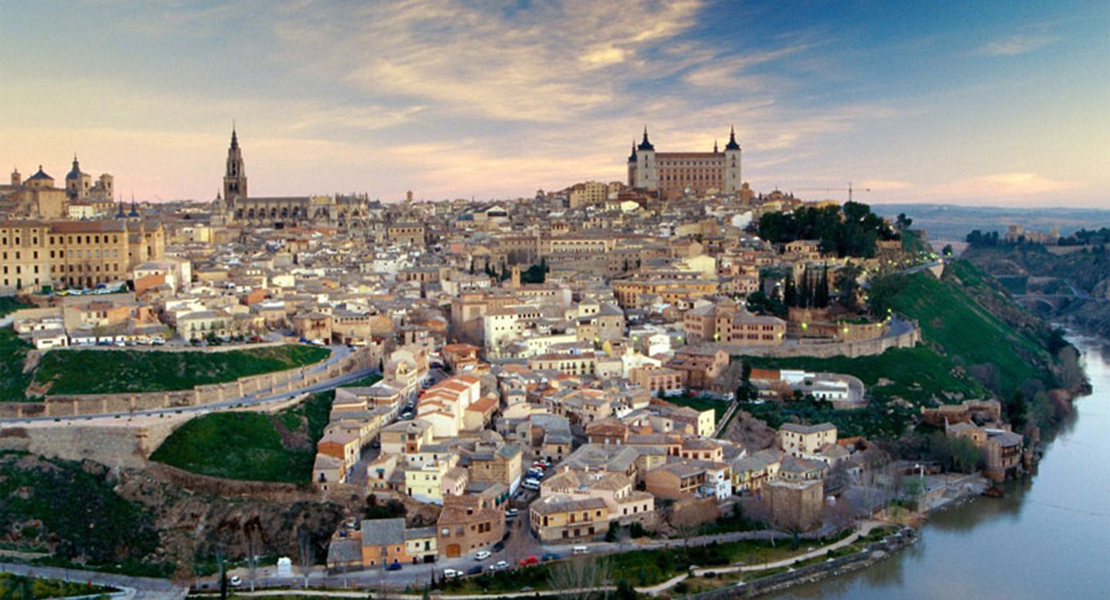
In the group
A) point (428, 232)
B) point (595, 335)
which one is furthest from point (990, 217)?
point (595, 335)

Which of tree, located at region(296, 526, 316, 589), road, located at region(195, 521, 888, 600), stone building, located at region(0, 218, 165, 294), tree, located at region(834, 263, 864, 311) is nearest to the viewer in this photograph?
road, located at region(195, 521, 888, 600)

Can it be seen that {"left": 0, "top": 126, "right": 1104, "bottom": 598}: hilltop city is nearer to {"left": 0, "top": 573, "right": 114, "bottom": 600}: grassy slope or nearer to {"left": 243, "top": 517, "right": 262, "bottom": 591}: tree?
{"left": 243, "top": 517, "right": 262, "bottom": 591}: tree

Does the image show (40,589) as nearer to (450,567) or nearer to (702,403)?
(450,567)

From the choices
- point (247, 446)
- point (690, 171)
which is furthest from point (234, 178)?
point (247, 446)

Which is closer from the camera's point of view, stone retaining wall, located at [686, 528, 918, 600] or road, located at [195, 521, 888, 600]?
road, located at [195, 521, 888, 600]

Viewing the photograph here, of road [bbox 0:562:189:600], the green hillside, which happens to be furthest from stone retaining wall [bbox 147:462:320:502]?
the green hillside

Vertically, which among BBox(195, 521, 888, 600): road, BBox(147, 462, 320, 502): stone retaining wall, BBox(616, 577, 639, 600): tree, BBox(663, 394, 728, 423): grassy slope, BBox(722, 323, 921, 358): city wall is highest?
BBox(722, 323, 921, 358): city wall

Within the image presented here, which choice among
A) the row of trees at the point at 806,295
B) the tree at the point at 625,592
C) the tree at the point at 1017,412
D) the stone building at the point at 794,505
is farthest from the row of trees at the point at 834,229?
the tree at the point at 625,592

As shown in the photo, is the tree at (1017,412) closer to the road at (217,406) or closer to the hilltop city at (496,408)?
the hilltop city at (496,408)
